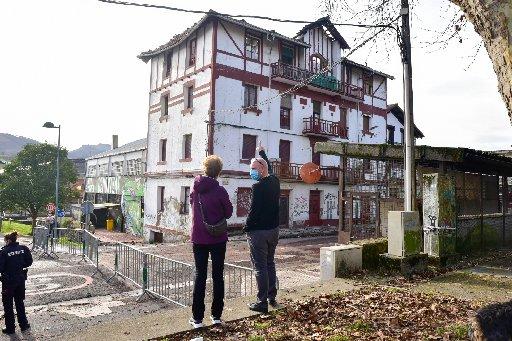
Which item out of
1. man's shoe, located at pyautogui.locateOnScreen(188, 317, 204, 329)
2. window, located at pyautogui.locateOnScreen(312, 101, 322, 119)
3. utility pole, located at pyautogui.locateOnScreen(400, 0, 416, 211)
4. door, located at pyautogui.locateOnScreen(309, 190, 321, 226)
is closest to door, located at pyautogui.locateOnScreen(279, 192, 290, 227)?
door, located at pyautogui.locateOnScreen(309, 190, 321, 226)

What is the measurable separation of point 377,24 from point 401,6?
996 mm

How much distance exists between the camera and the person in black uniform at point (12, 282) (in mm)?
6956

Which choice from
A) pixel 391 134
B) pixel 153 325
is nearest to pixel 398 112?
pixel 391 134

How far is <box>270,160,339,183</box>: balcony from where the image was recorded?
25.4 m

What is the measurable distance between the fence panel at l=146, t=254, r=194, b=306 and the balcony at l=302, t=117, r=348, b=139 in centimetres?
1963

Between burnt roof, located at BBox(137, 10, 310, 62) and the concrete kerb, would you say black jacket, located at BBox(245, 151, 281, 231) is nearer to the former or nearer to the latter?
the concrete kerb

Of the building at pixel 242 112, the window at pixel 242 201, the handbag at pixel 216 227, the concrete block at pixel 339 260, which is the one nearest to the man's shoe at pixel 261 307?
the handbag at pixel 216 227

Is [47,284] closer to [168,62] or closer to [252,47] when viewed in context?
[252,47]

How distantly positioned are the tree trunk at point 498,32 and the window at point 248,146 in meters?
21.3

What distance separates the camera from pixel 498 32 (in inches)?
116

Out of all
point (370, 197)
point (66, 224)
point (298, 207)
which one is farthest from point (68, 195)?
point (370, 197)

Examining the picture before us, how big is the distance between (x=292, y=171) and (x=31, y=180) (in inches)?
941

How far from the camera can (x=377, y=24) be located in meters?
8.21

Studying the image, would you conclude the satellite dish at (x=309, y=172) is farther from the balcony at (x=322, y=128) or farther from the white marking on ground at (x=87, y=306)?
the white marking on ground at (x=87, y=306)
